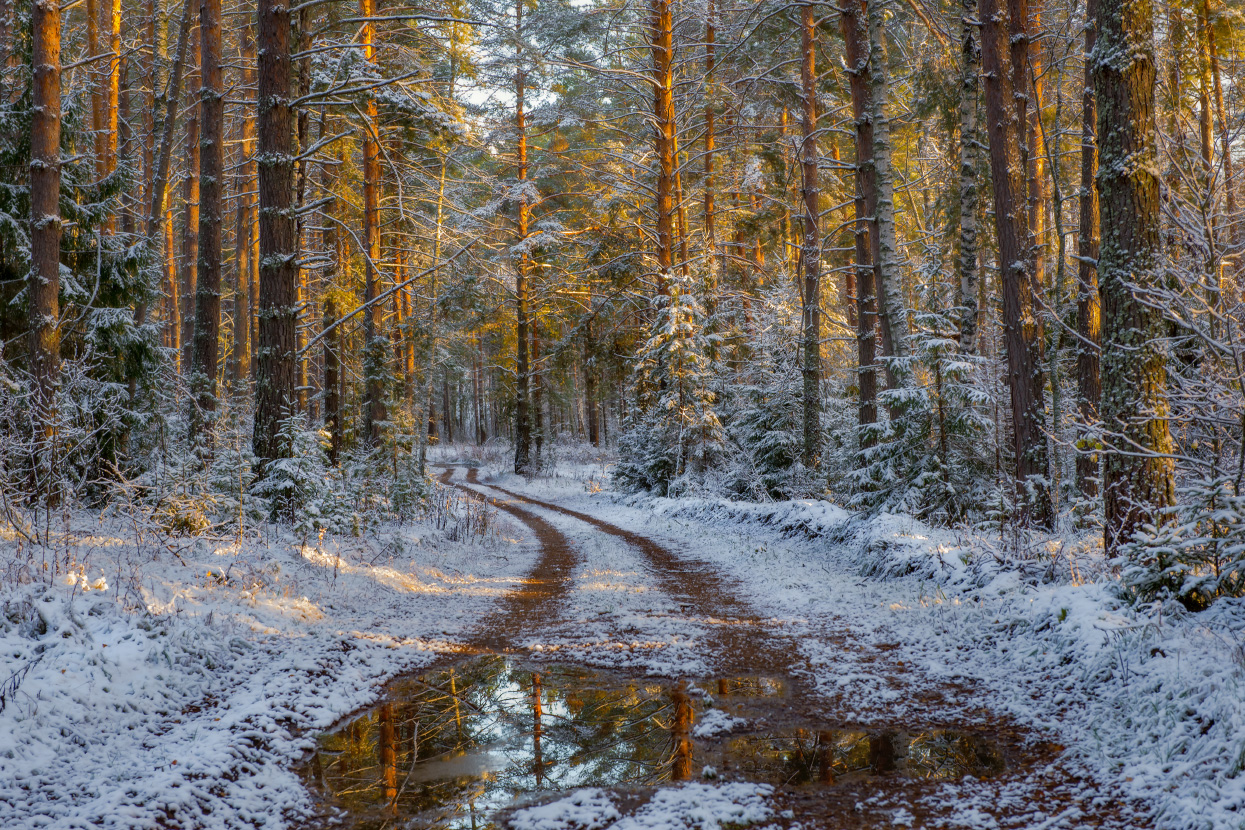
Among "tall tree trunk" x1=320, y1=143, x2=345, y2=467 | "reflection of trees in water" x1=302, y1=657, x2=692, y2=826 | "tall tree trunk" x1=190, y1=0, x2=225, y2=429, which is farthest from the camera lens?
"tall tree trunk" x1=320, y1=143, x2=345, y2=467

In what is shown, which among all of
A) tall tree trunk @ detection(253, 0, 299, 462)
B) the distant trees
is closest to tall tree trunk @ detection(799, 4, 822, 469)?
the distant trees

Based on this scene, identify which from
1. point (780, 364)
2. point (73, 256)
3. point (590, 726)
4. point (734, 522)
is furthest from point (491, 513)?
point (590, 726)

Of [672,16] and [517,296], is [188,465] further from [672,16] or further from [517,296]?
[517,296]

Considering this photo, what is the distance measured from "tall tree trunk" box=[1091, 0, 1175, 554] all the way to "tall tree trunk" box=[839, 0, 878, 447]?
6702mm

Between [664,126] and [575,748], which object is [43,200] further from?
[664,126]

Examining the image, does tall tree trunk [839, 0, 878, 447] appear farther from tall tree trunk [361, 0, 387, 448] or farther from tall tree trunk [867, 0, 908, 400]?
tall tree trunk [361, 0, 387, 448]

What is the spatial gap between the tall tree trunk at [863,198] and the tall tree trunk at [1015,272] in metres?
3.17

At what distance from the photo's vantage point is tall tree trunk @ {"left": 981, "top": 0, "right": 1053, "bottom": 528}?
907 cm

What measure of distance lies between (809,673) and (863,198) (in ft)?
36.3

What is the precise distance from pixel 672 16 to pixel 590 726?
19570mm

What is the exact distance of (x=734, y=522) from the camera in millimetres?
14430

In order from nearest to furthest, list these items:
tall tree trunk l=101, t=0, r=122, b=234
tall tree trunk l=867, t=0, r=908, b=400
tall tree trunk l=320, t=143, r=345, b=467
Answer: tall tree trunk l=867, t=0, r=908, b=400
tall tree trunk l=101, t=0, r=122, b=234
tall tree trunk l=320, t=143, r=345, b=467

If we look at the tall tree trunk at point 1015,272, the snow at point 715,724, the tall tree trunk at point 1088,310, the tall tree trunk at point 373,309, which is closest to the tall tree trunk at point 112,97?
the tall tree trunk at point 373,309

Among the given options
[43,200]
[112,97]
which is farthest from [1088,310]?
[112,97]
